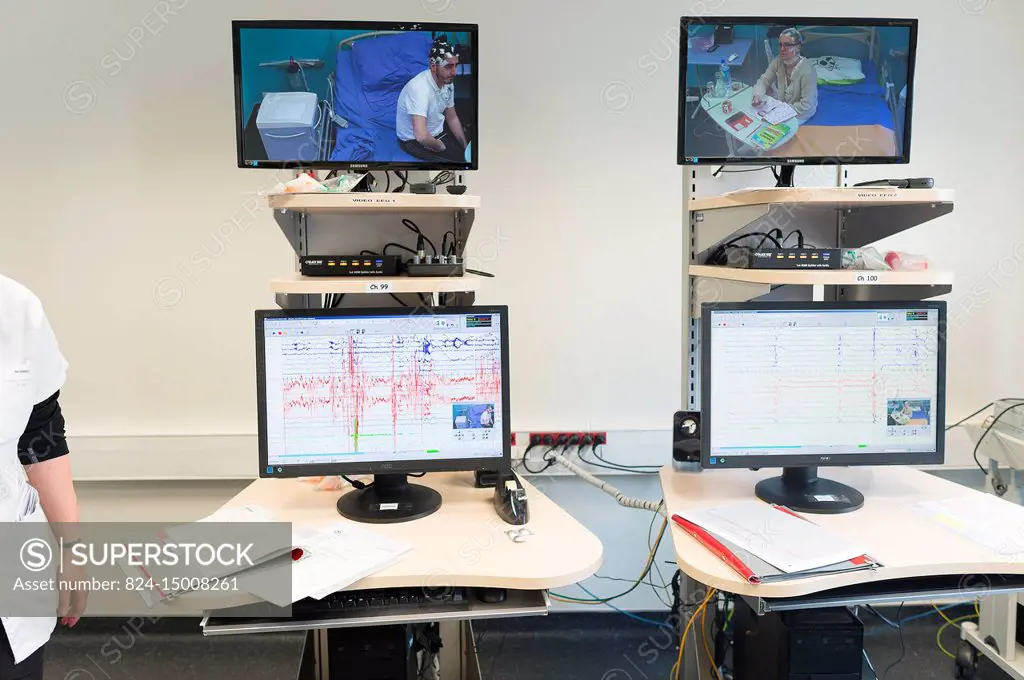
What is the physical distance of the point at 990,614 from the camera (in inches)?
85.7

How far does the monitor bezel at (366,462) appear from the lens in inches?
60.4

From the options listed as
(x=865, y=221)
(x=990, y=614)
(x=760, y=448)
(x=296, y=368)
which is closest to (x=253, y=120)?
(x=296, y=368)

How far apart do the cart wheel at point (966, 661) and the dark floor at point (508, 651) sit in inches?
1.2

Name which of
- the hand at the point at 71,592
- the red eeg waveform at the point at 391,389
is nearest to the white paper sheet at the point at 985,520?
the red eeg waveform at the point at 391,389

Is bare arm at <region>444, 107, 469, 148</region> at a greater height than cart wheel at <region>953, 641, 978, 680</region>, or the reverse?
bare arm at <region>444, 107, 469, 148</region>

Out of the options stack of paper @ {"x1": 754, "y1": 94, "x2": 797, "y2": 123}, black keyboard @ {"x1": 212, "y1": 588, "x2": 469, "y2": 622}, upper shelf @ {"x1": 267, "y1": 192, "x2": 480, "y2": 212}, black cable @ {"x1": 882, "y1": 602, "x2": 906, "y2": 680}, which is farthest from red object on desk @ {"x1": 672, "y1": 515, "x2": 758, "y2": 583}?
black cable @ {"x1": 882, "y1": 602, "x2": 906, "y2": 680}

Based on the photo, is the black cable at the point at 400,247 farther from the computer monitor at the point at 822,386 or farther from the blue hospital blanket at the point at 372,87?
the computer monitor at the point at 822,386

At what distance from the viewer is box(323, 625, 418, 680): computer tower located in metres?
1.54

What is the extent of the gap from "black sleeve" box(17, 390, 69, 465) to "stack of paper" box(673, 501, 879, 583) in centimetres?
125

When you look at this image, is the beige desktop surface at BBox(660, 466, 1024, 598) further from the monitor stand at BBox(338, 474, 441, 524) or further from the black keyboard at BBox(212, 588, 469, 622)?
the monitor stand at BBox(338, 474, 441, 524)

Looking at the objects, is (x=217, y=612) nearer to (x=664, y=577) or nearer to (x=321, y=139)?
(x=321, y=139)

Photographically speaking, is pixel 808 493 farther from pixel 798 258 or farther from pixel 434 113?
pixel 434 113

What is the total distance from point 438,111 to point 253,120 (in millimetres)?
429

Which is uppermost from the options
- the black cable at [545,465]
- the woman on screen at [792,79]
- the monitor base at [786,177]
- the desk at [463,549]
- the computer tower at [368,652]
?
the woman on screen at [792,79]
